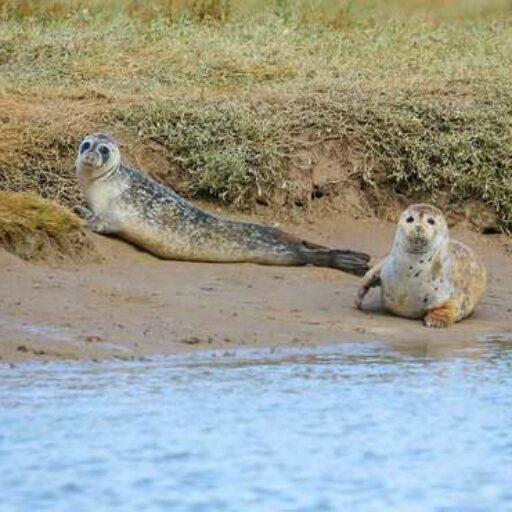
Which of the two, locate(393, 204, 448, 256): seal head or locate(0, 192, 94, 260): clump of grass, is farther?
locate(0, 192, 94, 260): clump of grass

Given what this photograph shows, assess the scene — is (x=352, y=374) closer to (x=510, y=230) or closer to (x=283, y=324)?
(x=283, y=324)

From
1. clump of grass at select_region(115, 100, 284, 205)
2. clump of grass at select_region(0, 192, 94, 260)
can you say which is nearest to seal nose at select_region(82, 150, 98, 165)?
clump of grass at select_region(0, 192, 94, 260)

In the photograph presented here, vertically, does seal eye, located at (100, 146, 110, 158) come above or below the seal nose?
above

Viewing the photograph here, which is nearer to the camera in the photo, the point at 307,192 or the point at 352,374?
the point at 352,374

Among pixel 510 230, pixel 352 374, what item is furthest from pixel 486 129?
pixel 352 374

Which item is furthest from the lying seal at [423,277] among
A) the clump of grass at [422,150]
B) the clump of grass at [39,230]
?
the clump of grass at [422,150]

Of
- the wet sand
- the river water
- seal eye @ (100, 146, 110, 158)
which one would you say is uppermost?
seal eye @ (100, 146, 110, 158)

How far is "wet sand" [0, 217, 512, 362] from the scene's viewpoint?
29.6 ft

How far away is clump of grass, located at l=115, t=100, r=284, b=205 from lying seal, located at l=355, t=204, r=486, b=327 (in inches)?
70.3

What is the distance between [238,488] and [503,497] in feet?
2.96

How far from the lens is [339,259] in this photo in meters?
11.2

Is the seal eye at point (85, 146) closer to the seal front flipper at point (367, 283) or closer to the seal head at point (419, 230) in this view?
the seal front flipper at point (367, 283)

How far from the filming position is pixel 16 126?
11.9 meters

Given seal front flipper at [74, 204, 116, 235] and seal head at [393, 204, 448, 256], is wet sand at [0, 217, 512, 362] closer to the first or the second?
seal front flipper at [74, 204, 116, 235]
